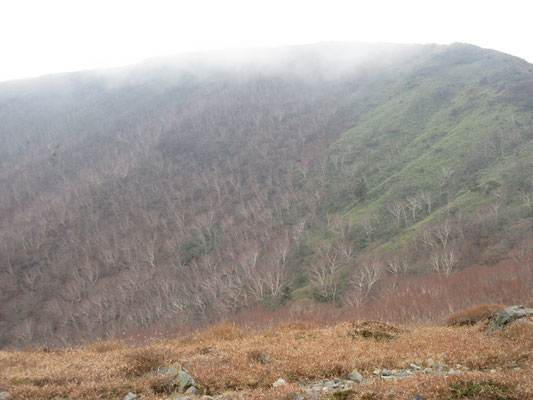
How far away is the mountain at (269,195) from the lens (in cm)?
5581

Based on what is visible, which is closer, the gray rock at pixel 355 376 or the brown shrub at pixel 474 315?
the gray rock at pixel 355 376

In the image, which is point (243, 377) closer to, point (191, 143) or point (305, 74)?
point (191, 143)

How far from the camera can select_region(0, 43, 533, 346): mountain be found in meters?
55.8

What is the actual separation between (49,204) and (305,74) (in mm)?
141103

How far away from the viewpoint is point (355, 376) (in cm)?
742

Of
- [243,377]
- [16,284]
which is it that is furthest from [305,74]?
[243,377]

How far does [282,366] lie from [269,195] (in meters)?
94.6

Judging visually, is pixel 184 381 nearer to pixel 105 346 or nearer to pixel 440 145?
pixel 105 346

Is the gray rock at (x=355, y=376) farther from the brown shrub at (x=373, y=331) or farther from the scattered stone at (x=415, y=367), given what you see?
the brown shrub at (x=373, y=331)

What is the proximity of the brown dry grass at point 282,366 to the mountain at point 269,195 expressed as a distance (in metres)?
29.2

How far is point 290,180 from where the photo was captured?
104 m

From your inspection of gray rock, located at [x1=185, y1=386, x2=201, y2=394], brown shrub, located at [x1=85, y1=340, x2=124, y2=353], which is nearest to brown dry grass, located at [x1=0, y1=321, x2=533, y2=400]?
gray rock, located at [x1=185, y1=386, x2=201, y2=394]

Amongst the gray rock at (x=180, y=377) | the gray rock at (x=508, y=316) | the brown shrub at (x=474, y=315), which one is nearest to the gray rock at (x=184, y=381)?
the gray rock at (x=180, y=377)

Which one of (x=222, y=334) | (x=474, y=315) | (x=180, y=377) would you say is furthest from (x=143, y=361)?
(x=474, y=315)
